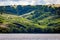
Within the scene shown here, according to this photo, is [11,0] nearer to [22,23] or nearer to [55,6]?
[22,23]

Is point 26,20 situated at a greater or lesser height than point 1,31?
greater

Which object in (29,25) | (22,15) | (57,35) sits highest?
(22,15)

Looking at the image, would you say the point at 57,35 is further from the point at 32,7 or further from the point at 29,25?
the point at 32,7

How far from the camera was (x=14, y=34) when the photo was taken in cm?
181

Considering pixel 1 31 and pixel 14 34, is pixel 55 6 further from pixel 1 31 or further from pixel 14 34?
pixel 1 31

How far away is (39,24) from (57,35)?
29cm

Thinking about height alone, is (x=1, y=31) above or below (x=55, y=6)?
below

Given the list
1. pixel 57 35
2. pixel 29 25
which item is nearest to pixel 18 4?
pixel 29 25

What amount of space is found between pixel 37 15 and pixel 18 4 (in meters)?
0.31

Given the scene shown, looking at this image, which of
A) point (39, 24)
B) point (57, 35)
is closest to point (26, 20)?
point (39, 24)

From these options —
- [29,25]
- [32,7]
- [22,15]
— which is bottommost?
[29,25]

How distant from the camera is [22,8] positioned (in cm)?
183

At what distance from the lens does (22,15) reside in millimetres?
1822

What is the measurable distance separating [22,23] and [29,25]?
0.34ft
